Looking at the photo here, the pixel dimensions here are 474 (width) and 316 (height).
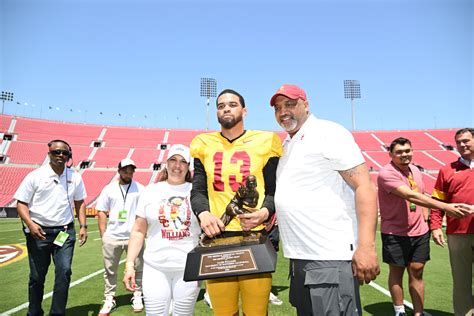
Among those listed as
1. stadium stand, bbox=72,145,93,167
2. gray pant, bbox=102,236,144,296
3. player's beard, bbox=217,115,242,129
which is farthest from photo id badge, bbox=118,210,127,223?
stadium stand, bbox=72,145,93,167

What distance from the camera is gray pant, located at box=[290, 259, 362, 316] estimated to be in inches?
80.1

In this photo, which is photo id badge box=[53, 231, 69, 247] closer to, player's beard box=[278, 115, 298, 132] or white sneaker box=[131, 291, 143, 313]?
white sneaker box=[131, 291, 143, 313]

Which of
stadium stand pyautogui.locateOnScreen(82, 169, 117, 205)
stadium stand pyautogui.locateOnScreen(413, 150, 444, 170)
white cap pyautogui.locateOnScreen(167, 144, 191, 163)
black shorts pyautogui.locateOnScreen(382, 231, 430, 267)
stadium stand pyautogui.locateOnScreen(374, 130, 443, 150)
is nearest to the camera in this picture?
white cap pyautogui.locateOnScreen(167, 144, 191, 163)

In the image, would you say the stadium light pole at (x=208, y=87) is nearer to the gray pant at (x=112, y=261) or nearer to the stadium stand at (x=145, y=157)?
the stadium stand at (x=145, y=157)

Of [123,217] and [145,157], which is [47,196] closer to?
[123,217]

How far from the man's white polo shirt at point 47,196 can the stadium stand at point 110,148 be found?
3237 cm

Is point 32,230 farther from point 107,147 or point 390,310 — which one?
point 107,147

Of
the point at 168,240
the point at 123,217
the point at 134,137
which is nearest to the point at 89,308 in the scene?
the point at 123,217

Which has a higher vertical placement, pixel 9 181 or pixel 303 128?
pixel 303 128

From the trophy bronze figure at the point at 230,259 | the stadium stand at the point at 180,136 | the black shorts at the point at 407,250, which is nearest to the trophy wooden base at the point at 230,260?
the trophy bronze figure at the point at 230,259

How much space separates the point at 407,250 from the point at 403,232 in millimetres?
240

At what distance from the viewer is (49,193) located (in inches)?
170

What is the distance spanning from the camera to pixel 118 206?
5449 millimetres

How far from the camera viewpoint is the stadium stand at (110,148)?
127 feet
